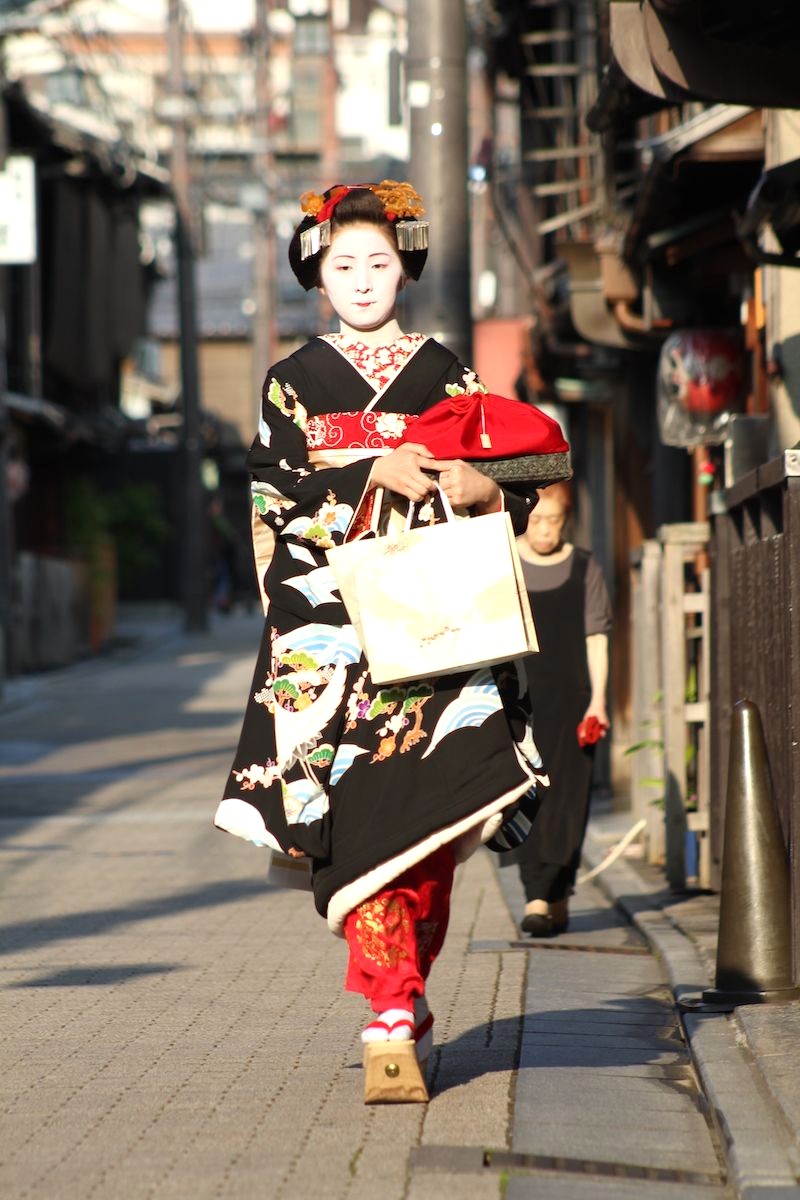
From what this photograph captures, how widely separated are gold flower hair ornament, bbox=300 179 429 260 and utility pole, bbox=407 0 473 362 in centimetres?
673

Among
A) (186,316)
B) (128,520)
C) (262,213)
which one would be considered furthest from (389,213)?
(262,213)

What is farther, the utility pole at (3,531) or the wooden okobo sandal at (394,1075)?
the utility pole at (3,531)

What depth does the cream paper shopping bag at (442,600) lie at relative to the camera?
14.8 feet

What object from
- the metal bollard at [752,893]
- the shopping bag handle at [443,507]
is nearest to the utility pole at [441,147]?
the metal bollard at [752,893]

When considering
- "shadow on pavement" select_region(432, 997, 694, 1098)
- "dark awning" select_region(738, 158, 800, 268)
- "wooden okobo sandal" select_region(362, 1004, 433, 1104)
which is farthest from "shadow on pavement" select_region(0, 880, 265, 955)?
"dark awning" select_region(738, 158, 800, 268)

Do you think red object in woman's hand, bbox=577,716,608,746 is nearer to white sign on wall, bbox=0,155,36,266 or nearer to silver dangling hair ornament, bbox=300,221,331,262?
silver dangling hair ornament, bbox=300,221,331,262

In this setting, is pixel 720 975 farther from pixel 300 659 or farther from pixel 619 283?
pixel 619 283

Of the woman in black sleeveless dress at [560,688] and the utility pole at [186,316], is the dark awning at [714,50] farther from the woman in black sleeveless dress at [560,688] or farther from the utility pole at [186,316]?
the utility pole at [186,316]

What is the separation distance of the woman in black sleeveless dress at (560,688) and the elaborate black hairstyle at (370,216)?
9.98 feet

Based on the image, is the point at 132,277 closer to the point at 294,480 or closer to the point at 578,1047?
the point at 578,1047

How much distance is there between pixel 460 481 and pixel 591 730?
351cm

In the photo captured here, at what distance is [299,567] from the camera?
4852 millimetres

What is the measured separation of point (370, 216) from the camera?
507cm

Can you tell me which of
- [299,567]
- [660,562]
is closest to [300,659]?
[299,567]
